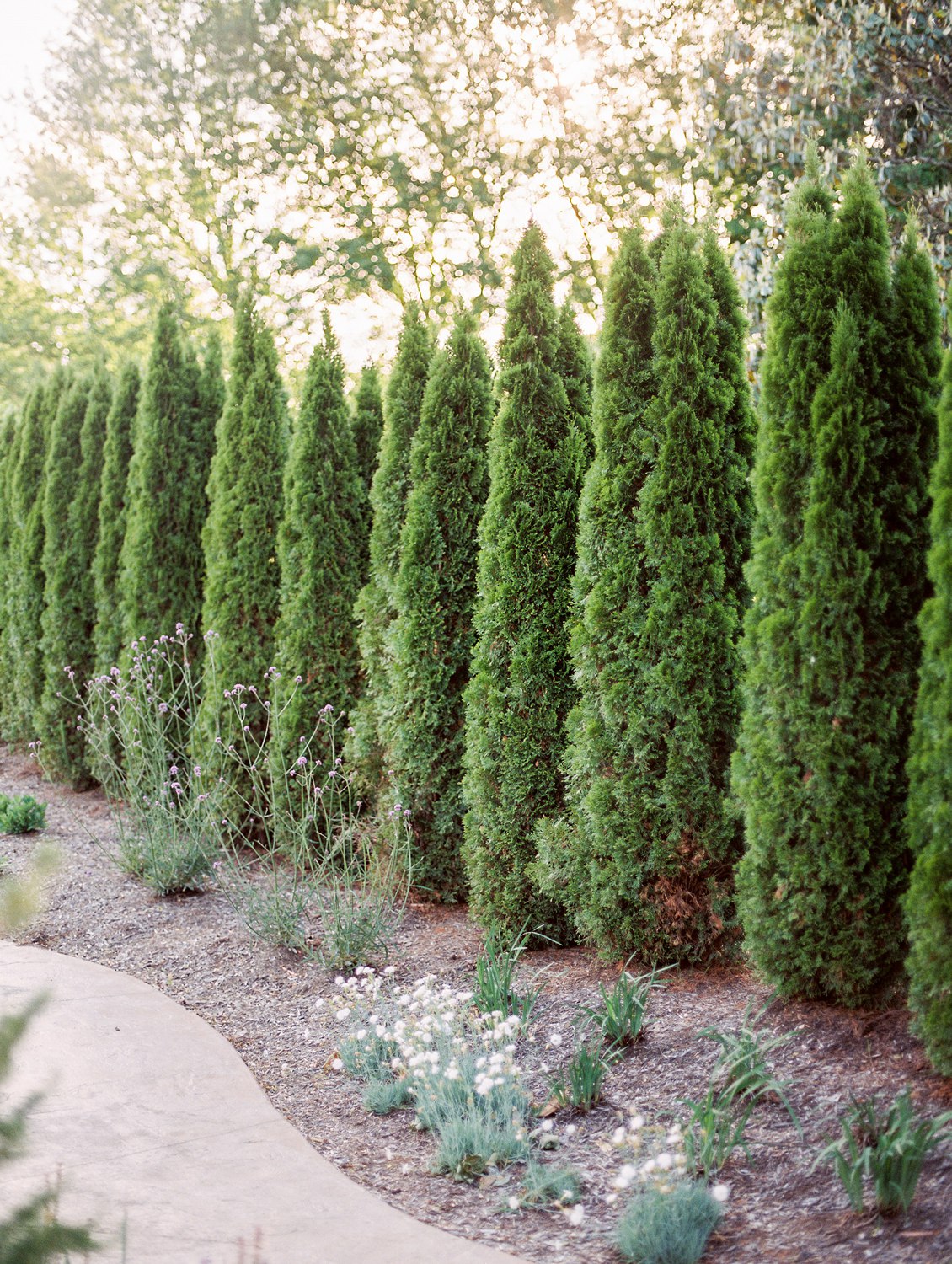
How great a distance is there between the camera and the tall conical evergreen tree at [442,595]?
226 inches

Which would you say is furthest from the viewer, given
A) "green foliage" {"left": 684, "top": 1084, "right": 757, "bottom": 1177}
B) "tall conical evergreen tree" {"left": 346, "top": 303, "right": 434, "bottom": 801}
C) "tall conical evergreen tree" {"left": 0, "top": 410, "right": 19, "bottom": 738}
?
"tall conical evergreen tree" {"left": 0, "top": 410, "right": 19, "bottom": 738}

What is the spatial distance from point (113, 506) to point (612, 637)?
5998mm

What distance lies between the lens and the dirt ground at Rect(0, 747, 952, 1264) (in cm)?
266

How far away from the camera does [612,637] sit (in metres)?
4.54

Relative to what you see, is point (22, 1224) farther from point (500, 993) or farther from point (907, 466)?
point (907, 466)

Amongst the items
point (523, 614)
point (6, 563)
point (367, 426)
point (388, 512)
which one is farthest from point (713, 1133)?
point (6, 563)

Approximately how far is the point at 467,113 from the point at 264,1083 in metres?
15.0

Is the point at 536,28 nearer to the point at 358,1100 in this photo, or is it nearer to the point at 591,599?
the point at 591,599

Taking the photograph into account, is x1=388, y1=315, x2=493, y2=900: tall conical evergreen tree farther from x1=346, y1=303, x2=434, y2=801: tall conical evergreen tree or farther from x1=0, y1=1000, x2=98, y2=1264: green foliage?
x1=0, y1=1000, x2=98, y2=1264: green foliage

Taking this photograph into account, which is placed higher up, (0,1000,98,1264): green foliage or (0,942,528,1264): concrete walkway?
(0,1000,98,1264): green foliage

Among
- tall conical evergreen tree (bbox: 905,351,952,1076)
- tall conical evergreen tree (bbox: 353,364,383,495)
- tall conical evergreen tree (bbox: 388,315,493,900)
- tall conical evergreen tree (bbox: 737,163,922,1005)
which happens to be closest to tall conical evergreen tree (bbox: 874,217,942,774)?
tall conical evergreen tree (bbox: 737,163,922,1005)

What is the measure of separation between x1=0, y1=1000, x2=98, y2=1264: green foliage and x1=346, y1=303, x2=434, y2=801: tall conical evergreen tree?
492 centimetres

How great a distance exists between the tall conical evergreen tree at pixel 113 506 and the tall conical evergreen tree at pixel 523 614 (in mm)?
4800

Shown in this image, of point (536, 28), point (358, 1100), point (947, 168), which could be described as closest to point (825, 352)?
point (358, 1100)
